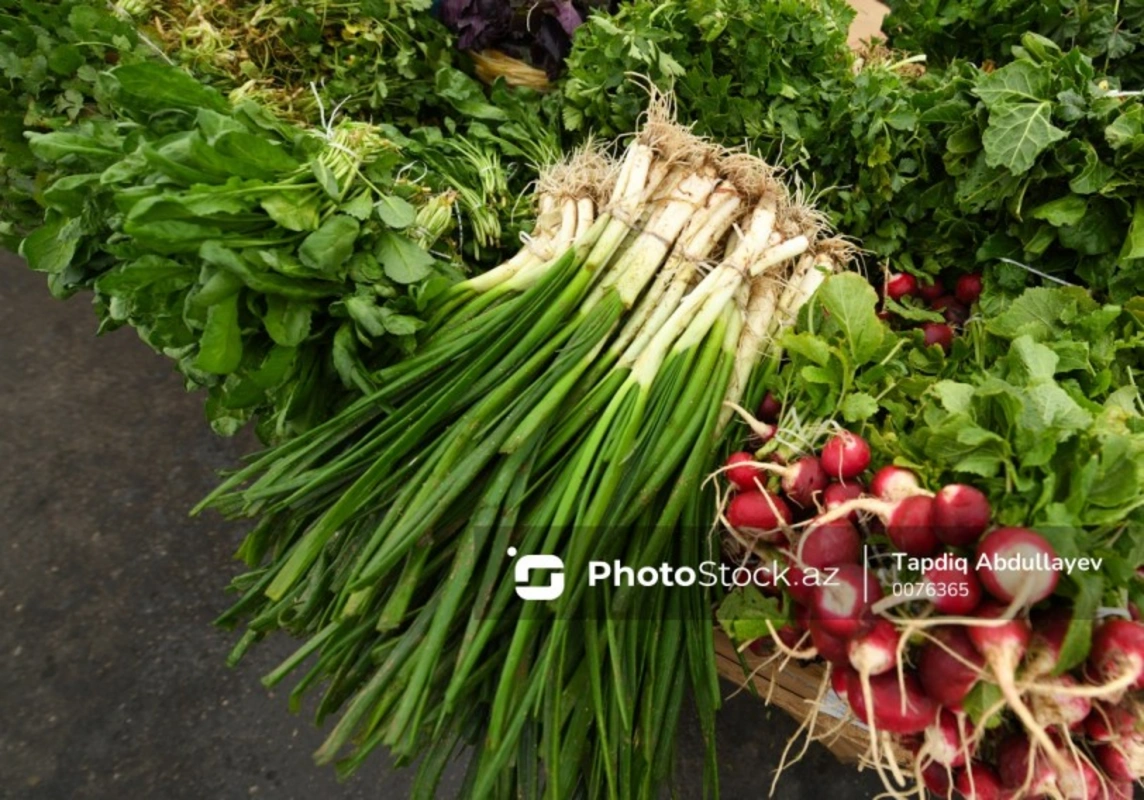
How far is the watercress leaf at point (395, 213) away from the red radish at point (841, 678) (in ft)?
3.44

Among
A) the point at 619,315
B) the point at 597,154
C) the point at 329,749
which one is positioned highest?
the point at 597,154

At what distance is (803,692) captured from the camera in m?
1.39

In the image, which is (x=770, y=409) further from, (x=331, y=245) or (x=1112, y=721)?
(x=331, y=245)

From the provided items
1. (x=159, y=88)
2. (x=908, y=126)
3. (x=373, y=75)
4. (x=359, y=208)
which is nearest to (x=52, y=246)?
(x=159, y=88)

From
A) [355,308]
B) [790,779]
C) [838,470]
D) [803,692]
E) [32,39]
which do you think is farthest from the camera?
[790,779]

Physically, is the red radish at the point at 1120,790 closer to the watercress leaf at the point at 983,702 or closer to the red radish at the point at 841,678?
the watercress leaf at the point at 983,702

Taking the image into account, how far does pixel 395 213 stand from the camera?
1.38 m

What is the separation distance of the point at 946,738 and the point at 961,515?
299 millimetres

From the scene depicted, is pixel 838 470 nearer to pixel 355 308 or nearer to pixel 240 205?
pixel 355 308

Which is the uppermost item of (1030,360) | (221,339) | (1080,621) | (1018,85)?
(1018,85)

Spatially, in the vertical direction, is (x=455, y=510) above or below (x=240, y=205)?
below

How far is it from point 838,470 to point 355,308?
2.74 ft

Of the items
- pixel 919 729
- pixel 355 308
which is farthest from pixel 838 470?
pixel 355 308

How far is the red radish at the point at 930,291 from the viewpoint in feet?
5.76
